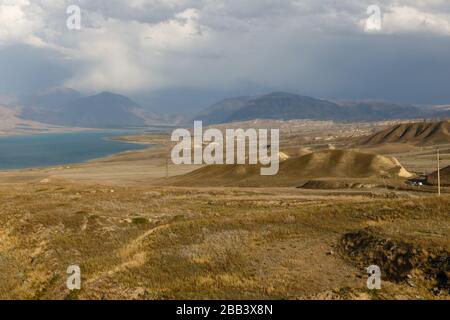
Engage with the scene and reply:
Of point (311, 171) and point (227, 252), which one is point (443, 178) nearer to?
point (311, 171)

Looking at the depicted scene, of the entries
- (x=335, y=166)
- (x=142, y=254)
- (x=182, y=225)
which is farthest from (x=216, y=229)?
(x=335, y=166)

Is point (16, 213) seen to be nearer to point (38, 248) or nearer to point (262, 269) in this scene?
point (38, 248)

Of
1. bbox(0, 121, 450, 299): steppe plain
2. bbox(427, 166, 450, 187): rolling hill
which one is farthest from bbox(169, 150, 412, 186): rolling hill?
bbox(0, 121, 450, 299): steppe plain

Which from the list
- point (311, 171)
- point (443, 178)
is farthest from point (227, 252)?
point (311, 171)

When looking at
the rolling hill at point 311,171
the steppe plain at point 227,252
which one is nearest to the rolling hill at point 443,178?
the rolling hill at point 311,171

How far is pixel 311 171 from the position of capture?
108250 mm

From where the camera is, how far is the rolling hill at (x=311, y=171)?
102 meters

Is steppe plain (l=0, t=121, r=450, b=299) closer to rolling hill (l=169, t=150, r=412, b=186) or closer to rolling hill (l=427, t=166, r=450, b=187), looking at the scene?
rolling hill (l=427, t=166, r=450, b=187)

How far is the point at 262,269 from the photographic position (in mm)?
27562

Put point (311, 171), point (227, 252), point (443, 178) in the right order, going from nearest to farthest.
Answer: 1. point (227, 252)
2. point (443, 178)
3. point (311, 171)

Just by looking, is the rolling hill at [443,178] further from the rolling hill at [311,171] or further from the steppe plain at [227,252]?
the steppe plain at [227,252]

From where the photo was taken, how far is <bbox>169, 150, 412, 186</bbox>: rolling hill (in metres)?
102

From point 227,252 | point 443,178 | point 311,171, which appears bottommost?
point 311,171
